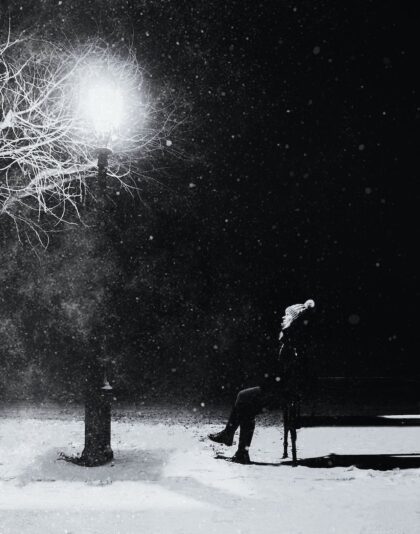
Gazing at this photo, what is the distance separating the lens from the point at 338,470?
21.9ft

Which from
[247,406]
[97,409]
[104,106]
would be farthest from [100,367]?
[104,106]

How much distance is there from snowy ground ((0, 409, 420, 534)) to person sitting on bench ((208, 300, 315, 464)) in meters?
0.47

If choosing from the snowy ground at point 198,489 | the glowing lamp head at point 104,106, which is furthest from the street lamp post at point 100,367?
the snowy ground at point 198,489

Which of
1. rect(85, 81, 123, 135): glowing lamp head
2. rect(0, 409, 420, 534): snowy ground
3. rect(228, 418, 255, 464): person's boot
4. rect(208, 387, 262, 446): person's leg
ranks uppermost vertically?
rect(85, 81, 123, 135): glowing lamp head

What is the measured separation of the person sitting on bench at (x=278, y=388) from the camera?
7.04 meters

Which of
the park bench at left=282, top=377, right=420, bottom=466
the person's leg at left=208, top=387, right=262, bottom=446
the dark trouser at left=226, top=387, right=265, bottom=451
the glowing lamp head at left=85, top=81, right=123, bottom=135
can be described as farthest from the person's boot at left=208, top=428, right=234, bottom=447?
the glowing lamp head at left=85, top=81, right=123, bottom=135

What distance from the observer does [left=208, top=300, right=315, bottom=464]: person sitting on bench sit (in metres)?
7.04

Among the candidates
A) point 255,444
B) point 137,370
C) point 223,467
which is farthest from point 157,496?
point 137,370

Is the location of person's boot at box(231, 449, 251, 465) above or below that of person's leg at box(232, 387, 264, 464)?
Answer: below

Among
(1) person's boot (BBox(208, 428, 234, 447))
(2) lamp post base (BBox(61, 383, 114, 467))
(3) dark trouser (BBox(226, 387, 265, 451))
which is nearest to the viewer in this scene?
(2) lamp post base (BBox(61, 383, 114, 467))

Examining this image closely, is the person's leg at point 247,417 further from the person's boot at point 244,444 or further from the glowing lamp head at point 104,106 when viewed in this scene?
the glowing lamp head at point 104,106

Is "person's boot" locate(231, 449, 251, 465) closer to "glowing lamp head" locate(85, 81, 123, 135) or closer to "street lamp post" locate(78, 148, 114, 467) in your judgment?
"street lamp post" locate(78, 148, 114, 467)

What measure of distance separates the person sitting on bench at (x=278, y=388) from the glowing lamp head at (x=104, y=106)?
11.4ft

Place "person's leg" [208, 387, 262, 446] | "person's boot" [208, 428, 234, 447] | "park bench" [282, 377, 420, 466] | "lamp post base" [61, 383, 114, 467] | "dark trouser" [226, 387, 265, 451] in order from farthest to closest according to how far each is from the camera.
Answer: "park bench" [282, 377, 420, 466], "person's boot" [208, 428, 234, 447], "person's leg" [208, 387, 262, 446], "dark trouser" [226, 387, 265, 451], "lamp post base" [61, 383, 114, 467]
